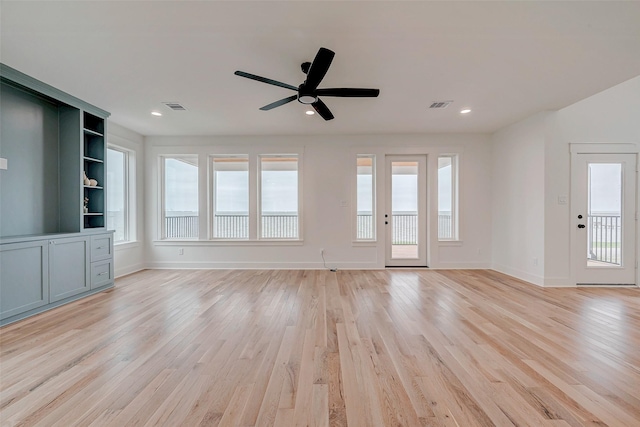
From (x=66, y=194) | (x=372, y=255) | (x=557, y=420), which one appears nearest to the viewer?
(x=557, y=420)

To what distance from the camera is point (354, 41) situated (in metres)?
2.38

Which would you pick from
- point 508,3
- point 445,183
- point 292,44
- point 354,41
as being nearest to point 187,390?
point 292,44

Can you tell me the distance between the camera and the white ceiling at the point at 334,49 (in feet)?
6.68

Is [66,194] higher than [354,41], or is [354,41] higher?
[354,41]

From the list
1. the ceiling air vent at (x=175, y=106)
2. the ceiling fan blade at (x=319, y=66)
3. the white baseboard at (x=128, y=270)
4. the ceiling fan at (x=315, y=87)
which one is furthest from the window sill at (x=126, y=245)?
the ceiling fan blade at (x=319, y=66)

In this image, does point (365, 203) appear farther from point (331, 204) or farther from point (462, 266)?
point (462, 266)

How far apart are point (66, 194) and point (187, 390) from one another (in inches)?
146

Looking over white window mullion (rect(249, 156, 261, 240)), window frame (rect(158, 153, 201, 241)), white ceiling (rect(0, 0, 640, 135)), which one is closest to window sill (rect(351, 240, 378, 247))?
white window mullion (rect(249, 156, 261, 240))

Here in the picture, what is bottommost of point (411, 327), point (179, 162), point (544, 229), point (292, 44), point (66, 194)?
point (411, 327)

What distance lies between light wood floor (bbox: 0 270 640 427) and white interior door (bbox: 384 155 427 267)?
1.90m

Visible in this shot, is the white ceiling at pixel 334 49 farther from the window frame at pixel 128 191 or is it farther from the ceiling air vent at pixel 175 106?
the window frame at pixel 128 191

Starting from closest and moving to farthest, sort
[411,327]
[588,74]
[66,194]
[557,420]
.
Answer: [557,420] < [411,327] < [588,74] < [66,194]

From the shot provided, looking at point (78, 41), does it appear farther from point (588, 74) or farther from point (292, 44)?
point (588, 74)

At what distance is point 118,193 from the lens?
5059 millimetres
